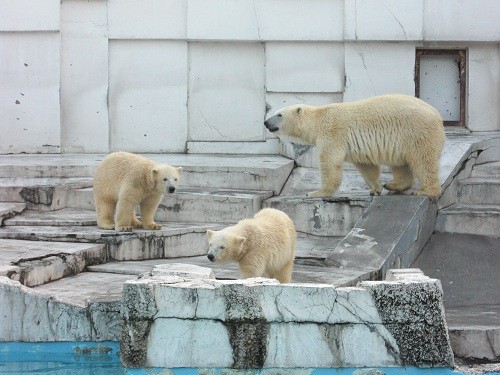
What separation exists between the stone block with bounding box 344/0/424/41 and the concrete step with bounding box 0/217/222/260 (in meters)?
3.29

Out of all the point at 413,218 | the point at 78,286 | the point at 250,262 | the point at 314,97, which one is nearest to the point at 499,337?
the point at 250,262

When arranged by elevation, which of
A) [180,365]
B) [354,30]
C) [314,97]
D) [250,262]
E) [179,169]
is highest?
[354,30]

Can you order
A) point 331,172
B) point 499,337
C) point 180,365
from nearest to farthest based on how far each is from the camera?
point 180,365, point 499,337, point 331,172

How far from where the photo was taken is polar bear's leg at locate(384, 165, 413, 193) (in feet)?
27.4

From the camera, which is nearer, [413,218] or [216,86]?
[413,218]

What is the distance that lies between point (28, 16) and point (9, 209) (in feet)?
10.1

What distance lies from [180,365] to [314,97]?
5.52 m

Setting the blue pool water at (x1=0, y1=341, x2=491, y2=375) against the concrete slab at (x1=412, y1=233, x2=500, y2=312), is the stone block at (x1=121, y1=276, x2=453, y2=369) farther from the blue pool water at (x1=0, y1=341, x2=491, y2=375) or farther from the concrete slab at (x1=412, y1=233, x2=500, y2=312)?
the concrete slab at (x1=412, y1=233, x2=500, y2=312)

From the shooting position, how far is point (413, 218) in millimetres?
7566

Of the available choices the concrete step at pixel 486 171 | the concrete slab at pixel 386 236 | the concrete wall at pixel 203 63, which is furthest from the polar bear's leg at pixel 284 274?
the concrete wall at pixel 203 63

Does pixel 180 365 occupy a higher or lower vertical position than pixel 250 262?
lower

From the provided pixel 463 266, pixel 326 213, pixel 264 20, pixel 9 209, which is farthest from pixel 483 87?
pixel 9 209

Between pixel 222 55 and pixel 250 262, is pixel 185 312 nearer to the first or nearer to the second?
pixel 250 262

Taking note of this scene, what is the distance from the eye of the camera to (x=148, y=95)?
34.6 feet
